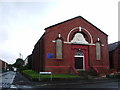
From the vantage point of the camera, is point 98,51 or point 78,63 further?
point 98,51

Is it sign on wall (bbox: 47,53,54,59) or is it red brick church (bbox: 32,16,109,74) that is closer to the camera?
sign on wall (bbox: 47,53,54,59)

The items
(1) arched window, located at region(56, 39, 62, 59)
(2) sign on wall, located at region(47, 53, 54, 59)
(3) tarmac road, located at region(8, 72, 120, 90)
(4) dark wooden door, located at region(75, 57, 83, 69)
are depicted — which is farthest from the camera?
(4) dark wooden door, located at region(75, 57, 83, 69)

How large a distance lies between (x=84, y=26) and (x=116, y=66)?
38.7 feet

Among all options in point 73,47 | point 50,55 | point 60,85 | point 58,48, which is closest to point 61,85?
point 60,85

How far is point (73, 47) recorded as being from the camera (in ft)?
89.5

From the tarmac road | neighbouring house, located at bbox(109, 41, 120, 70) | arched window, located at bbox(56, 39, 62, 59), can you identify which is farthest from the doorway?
the tarmac road

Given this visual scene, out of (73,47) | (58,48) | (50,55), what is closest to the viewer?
(50,55)

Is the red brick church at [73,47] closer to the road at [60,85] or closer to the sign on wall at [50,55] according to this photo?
the sign on wall at [50,55]

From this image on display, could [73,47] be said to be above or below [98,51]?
above

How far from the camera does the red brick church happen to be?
24.9 metres

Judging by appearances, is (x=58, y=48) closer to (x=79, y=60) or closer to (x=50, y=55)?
(x=50, y=55)

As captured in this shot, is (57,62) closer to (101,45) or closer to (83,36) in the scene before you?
(83,36)

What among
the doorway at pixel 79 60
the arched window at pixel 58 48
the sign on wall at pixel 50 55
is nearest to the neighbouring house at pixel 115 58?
the doorway at pixel 79 60

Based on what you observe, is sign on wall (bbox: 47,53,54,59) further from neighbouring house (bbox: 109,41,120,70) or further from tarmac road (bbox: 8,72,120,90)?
neighbouring house (bbox: 109,41,120,70)
